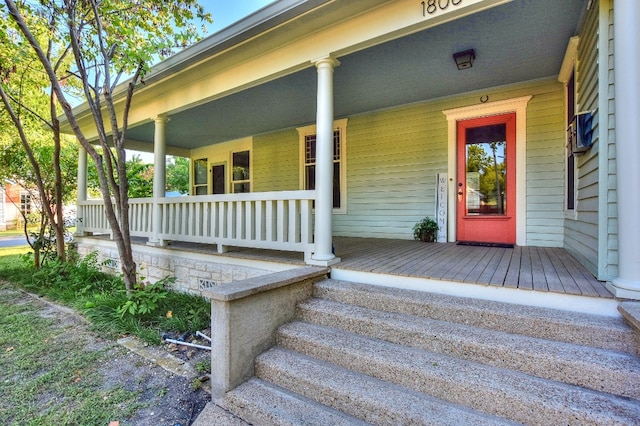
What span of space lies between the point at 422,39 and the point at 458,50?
1.78 feet

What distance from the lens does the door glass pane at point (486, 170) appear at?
15.2 ft

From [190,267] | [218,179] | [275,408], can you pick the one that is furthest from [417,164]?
[218,179]

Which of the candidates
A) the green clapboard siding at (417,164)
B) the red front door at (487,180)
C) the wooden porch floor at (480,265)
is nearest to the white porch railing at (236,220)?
the wooden porch floor at (480,265)

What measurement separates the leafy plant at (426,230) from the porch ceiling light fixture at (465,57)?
7.76 ft

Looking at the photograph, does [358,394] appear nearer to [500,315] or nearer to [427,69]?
[500,315]

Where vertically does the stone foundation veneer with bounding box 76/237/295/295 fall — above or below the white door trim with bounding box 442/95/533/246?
below

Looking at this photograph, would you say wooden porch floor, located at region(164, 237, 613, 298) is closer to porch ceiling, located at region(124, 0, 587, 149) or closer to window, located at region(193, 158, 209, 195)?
porch ceiling, located at region(124, 0, 587, 149)

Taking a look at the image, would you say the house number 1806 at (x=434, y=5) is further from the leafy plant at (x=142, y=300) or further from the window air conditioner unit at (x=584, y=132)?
the leafy plant at (x=142, y=300)

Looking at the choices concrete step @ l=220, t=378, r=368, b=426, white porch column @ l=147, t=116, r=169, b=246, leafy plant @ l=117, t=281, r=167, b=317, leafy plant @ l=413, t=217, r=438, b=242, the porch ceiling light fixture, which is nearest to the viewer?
concrete step @ l=220, t=378, r=368, b=426

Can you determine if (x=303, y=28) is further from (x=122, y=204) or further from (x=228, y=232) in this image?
(x=122, y=204)

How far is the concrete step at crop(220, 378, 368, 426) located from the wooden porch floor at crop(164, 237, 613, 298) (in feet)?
3.98

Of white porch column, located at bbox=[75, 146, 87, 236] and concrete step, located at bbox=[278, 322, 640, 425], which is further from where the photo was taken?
white porch column, located at bbox=[75, 146, 87, 236]

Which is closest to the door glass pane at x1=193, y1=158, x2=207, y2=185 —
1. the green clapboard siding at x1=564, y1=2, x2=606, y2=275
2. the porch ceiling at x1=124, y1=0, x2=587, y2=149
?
the porch ceiling at x1=124, y1=0, x2=587, y2=149

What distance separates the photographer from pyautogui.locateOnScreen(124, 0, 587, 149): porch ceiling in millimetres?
3025
